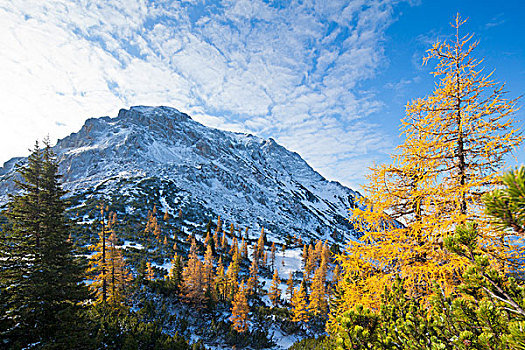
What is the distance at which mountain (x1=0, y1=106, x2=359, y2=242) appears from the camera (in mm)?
79750

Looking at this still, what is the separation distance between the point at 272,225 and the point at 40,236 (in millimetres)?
102931

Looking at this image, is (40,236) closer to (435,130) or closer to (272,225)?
(435,130)

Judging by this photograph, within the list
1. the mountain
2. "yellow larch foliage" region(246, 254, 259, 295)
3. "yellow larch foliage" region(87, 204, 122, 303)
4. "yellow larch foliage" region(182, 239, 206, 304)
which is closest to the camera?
"yellow larch foliage" region(87, 204, 122, 303)

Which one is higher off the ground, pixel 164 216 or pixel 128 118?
pixel 128 118

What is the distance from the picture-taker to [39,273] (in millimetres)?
9336

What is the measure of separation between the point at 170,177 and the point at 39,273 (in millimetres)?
99879

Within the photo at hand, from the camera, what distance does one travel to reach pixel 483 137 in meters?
4.97

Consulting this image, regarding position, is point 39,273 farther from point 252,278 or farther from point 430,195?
point 252,278

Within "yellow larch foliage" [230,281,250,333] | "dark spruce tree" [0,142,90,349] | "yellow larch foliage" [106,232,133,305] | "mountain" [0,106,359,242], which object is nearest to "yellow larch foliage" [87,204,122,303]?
"yellow larch foliage" [106,232,133,305]

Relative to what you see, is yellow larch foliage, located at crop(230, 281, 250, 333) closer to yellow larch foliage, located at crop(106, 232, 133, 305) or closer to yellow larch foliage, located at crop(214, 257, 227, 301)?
yellow larch foliage, located at crop(214, 257, 227, 301)

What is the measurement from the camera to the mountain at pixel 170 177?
7975cm

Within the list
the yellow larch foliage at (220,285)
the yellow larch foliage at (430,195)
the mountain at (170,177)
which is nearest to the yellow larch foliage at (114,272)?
the yellow larch foliage at (220,285)

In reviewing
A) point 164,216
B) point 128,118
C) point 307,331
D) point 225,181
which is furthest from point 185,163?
point 307,331

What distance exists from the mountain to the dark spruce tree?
2333 inches
